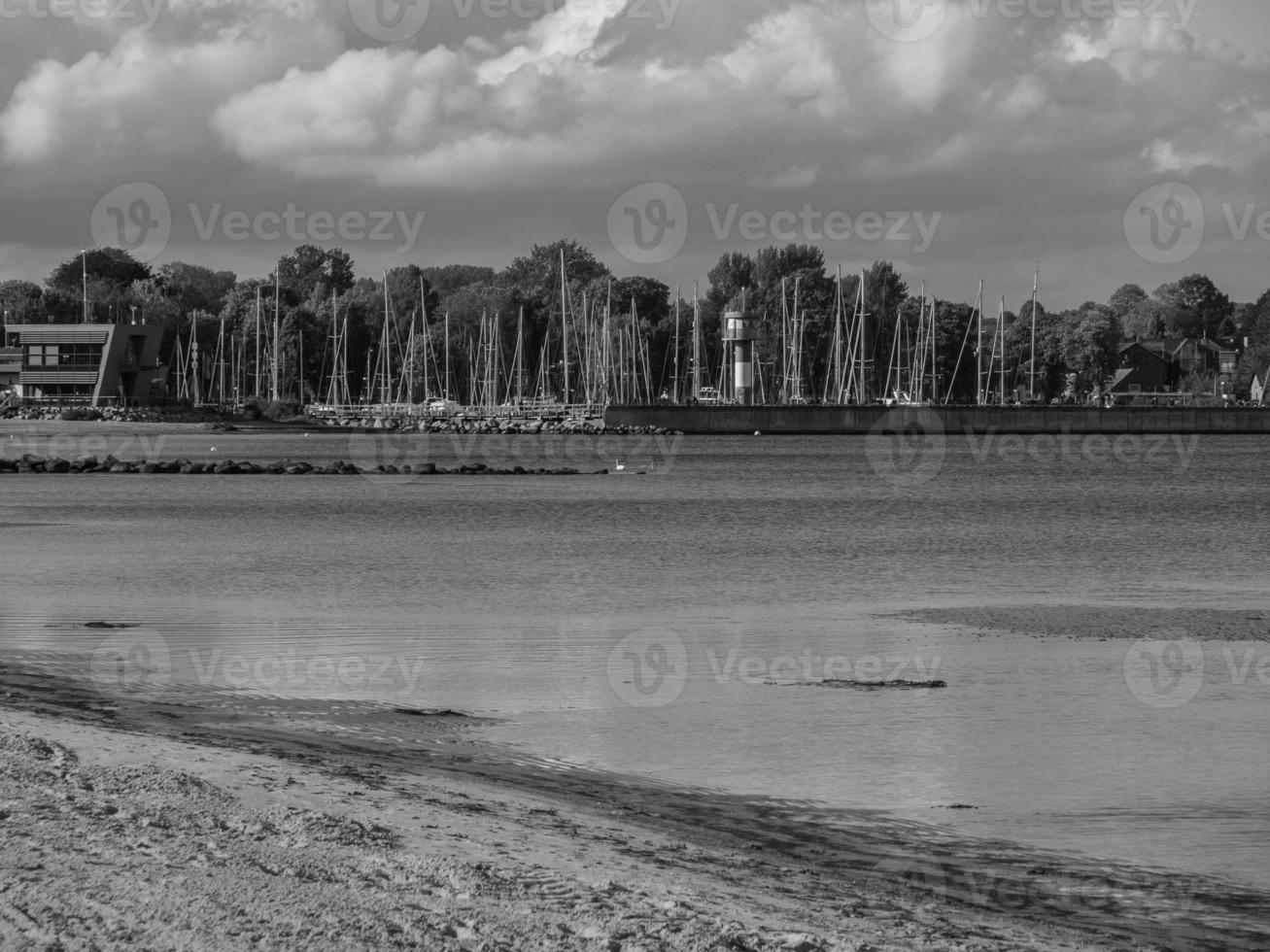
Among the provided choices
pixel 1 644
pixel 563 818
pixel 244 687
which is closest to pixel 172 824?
pixel 563 818

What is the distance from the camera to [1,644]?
2595 cm

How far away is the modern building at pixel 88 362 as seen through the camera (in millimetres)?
186500

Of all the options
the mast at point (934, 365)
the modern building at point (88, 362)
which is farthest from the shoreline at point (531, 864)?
the modern building at point (88, 362)

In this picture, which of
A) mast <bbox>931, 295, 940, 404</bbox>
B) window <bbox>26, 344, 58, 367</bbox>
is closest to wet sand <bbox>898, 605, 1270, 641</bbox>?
mast <bbox>931, 295, 940, 404</bbox>

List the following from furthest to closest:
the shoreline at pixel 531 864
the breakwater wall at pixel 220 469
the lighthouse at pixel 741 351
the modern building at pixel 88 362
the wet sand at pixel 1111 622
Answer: the modern building at pixel 88 362
the lighthouse at pixel 741 351
the breakwater wall at pixel 220 469
the wet sand at pixel 1111 622
the shoreline at pixel 531 864

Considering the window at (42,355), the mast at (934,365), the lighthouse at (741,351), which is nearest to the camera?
the mast at (934,365)

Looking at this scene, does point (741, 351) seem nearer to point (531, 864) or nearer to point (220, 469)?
point (220, 469)

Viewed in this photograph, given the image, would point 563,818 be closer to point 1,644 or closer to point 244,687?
point 244,687

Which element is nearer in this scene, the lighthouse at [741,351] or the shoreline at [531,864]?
the shoreline at [531,864]

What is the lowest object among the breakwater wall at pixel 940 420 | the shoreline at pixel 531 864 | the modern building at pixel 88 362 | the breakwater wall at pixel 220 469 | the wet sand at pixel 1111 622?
the wet sand at pixel 1111 622

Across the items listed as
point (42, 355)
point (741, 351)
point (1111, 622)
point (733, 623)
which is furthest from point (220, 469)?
point (42, 355)

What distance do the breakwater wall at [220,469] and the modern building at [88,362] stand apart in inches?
3634

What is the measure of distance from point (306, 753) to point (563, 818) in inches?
147

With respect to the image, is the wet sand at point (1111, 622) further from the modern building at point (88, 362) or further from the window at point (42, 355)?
the window at point (42, 355)
